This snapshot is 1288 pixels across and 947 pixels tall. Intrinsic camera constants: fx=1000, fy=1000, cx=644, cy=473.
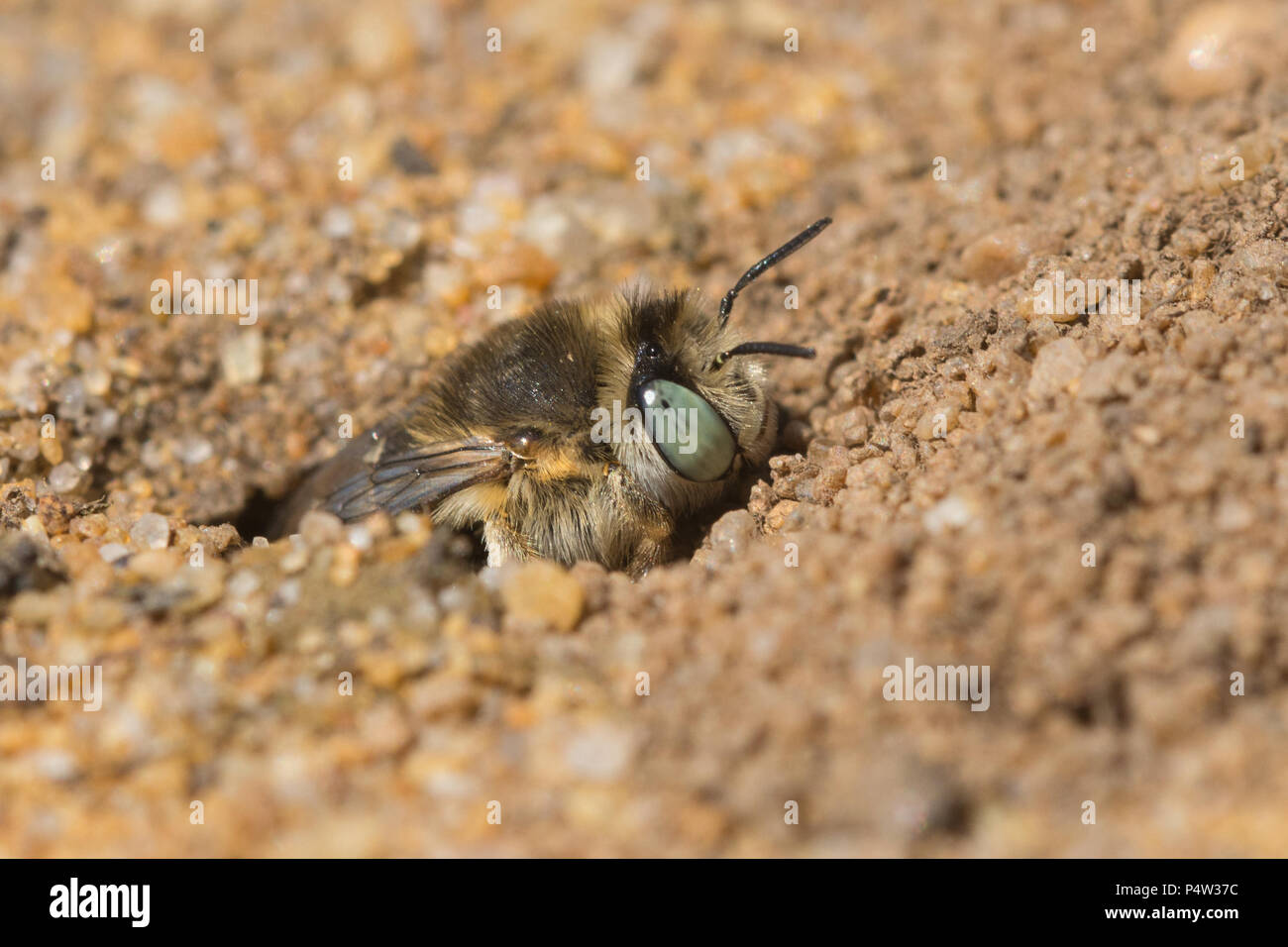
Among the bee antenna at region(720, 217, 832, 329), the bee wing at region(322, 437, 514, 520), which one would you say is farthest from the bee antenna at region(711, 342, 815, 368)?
the bee wing at region(322, 437, 514, 520)

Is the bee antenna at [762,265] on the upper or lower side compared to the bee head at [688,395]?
upper

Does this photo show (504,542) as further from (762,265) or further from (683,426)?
(762,265)

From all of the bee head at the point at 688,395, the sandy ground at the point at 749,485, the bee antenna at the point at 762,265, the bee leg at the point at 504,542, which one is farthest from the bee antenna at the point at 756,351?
the bee leg at the point at 504,542

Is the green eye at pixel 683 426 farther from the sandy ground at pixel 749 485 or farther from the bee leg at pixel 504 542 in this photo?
the bee leg at pixel 504 542

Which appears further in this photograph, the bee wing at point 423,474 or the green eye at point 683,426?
the bee wing at point 423,474

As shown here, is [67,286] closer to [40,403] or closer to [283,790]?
[40,403]

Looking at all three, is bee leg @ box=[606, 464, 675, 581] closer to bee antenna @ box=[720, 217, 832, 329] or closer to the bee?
the bee

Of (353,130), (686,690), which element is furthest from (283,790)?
(353,130)
